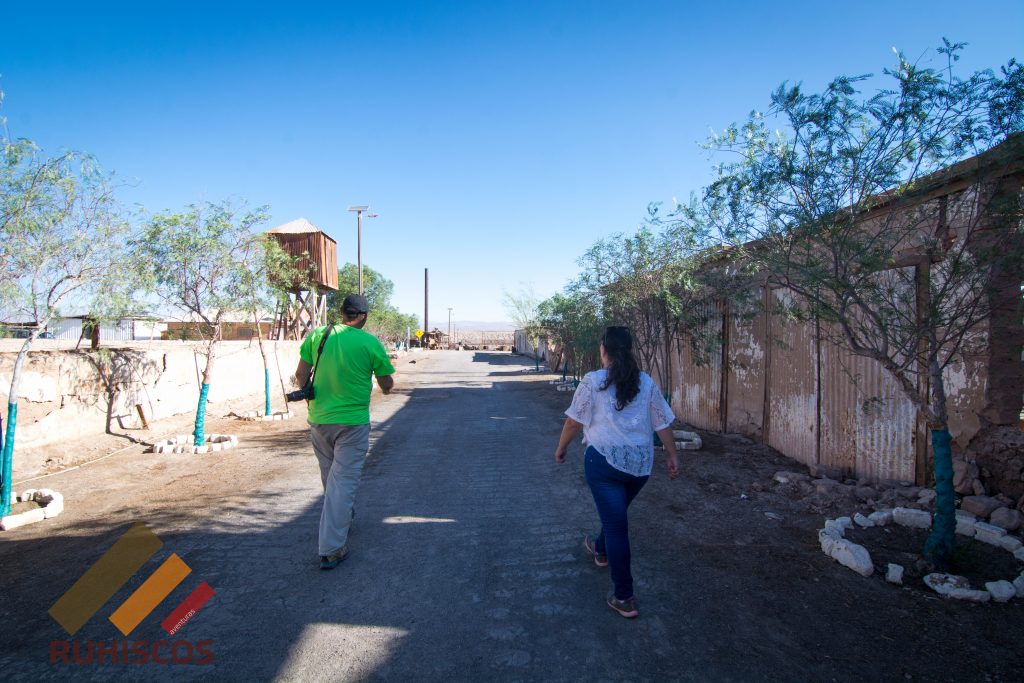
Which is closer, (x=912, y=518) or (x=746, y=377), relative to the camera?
(x=912, y=518)

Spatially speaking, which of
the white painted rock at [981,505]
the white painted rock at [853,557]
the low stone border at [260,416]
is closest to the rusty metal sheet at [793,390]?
the white painted rock at [981,505]

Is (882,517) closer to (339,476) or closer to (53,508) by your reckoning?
(339,476)

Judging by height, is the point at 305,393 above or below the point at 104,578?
above

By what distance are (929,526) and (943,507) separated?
2.61 feet

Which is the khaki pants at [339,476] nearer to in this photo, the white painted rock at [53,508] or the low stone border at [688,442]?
the white painted rock at [53,508]

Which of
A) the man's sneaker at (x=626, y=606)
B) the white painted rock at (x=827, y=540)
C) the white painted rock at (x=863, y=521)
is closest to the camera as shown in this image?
the man's sneaker at (x=626, y=606)

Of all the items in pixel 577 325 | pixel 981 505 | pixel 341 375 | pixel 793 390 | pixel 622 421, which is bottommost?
pixel 981 505

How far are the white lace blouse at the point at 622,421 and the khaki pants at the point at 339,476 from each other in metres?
1.51

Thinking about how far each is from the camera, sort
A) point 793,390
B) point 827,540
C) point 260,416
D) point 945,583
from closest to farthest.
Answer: point 945,583 → point 827,540 → point 793,390 → point 260,416

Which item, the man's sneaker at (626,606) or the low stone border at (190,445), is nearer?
the man's sneaker at (626,606)

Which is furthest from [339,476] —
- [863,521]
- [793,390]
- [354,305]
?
[793,390]

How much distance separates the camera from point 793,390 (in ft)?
21.9

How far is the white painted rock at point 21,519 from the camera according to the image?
14.7ft

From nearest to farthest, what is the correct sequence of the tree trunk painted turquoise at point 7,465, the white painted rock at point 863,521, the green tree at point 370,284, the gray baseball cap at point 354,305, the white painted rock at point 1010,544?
1. the white painted rock at point 1010,544
2. the gray baseball cap at point 354,305
3. the white painted rock at point 863,521
4. the tree trunk painted turquoise at point 7,465
5. the green tree at point 370,284
